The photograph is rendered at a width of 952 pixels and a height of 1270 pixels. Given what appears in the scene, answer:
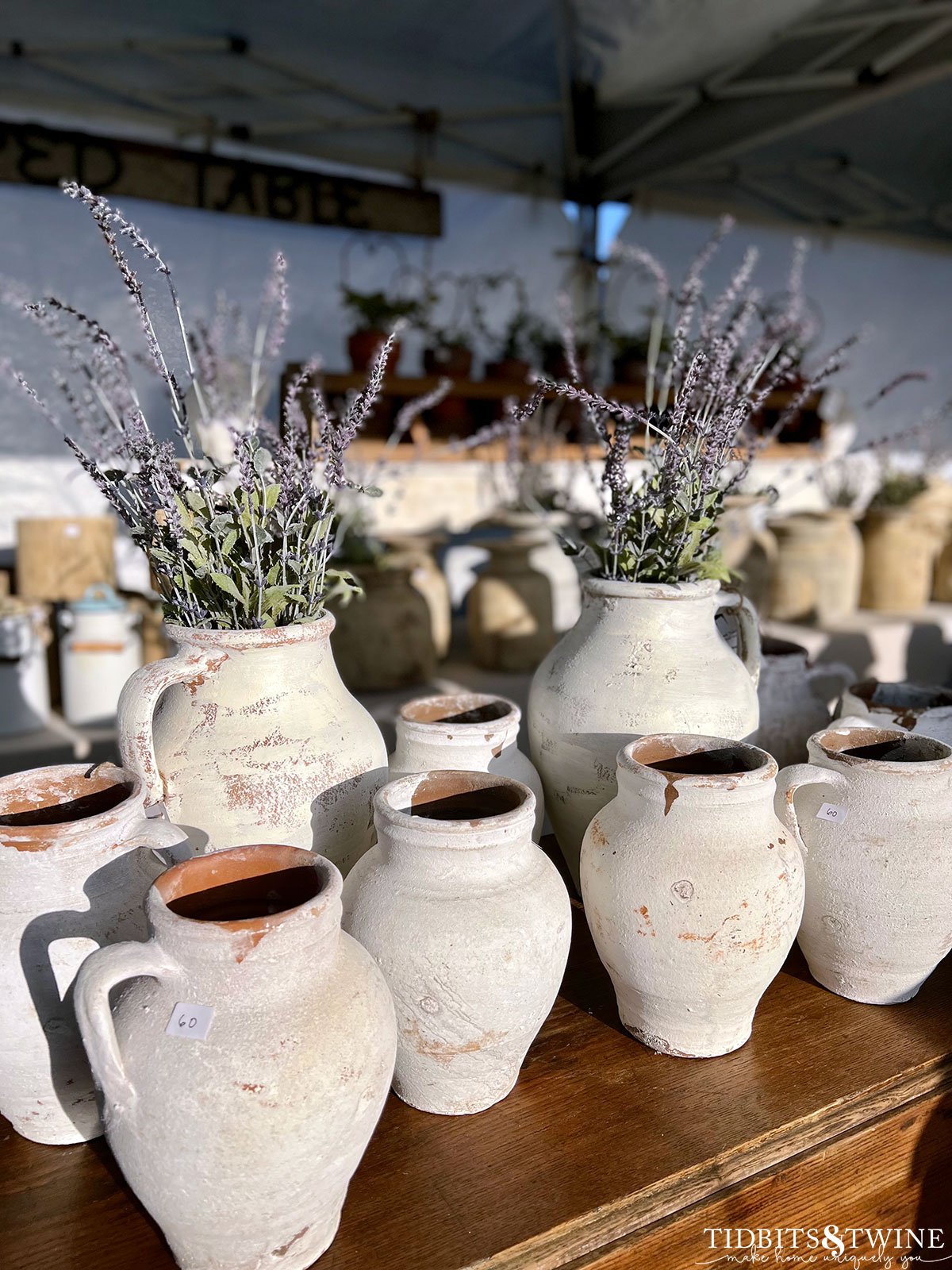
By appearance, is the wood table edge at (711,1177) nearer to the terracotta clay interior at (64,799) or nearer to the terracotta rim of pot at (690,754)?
the terracotta rim of pot at (690,754)

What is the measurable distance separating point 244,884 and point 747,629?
2.75 ft

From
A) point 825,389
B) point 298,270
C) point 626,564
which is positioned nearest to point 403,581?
point 626,564

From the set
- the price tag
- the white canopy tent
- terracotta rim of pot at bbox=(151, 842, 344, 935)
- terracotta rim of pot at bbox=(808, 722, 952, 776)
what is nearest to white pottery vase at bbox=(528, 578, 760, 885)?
terracotta rim of pot at bbox=(808, 722, 952, 776)

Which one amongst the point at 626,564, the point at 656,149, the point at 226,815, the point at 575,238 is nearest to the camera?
the point at 226,815

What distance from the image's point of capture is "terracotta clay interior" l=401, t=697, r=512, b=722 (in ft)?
4.06

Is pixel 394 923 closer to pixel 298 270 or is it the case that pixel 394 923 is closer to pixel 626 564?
pixel 626 564

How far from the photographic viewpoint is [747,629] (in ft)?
4.56

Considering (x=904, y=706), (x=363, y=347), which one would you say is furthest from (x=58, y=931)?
(x=363, y=347)

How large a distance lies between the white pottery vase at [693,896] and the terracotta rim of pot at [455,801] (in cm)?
12

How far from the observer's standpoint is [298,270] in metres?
3.72

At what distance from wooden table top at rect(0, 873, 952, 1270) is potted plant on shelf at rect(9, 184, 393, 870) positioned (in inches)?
12.4

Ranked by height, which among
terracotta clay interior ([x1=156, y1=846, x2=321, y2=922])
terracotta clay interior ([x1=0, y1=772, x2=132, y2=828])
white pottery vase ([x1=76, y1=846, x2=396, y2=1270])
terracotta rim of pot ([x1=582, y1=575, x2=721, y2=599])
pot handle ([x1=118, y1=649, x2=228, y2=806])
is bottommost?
white pottery vase ([x1=76, y1=846, x2=396, y2=1270])

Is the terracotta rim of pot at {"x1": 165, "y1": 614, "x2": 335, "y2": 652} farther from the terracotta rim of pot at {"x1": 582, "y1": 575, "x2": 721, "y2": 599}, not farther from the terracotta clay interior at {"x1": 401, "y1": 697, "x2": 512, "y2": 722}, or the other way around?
the terracotta rim of pot at {"x1": 582, "y1": 575, "x2": 721, "y2": 599}

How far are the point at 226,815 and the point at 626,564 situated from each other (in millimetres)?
646
